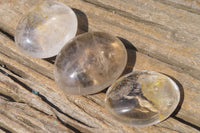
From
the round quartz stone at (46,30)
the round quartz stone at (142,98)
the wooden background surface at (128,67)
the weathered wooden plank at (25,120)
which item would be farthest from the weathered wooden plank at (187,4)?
the weathered wooden plank at (25,120)

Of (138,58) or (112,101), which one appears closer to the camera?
(112,101)

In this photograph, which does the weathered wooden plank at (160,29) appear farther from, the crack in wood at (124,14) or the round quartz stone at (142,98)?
the round quartz stone at (142,98)

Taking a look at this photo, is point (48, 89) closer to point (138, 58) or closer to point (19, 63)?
point (19, 63)

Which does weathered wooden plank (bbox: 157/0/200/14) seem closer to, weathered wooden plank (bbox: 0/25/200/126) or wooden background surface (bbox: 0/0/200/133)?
wooden background surface (bbox: 0/0/200/133)

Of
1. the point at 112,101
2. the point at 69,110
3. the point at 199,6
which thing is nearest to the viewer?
the point at 112,101

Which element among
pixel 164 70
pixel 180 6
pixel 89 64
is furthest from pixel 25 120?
pixel 180 6

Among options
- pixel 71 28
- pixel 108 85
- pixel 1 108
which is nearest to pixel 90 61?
pixel 108 85

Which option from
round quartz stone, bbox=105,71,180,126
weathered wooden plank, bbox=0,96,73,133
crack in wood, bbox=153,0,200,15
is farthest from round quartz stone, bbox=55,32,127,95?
crack in wood, bbox=153,0,200,15
